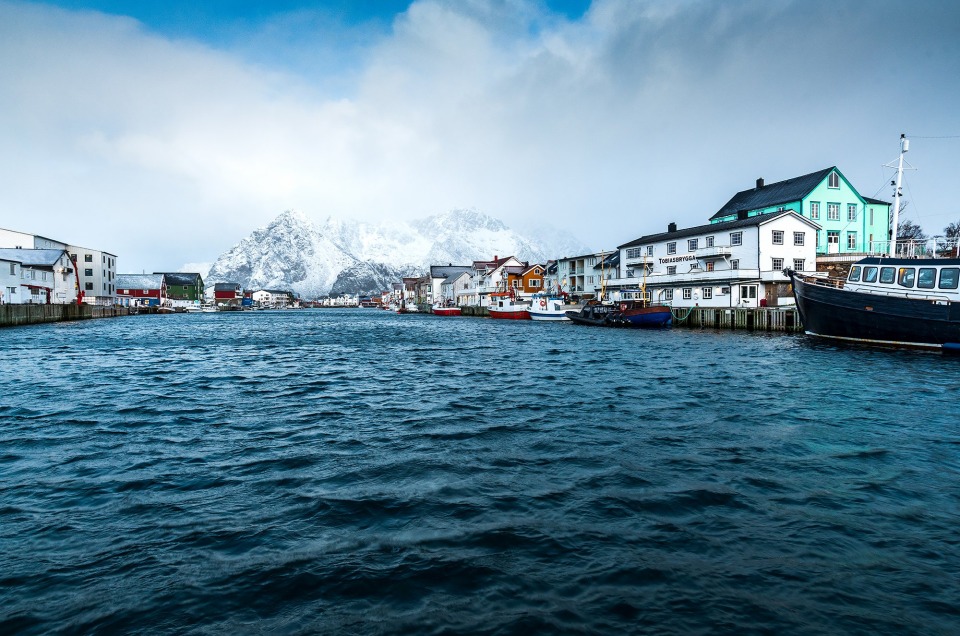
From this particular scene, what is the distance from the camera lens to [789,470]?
9039 mm

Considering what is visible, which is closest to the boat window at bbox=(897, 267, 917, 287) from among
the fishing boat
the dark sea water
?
the dark sea water

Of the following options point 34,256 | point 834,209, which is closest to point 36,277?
point 34,256

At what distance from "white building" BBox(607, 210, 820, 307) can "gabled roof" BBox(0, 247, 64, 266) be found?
7922 cm

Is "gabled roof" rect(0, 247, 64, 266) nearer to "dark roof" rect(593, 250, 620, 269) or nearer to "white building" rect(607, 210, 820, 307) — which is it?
"dark roof" rect(593, 250, 620, 269)

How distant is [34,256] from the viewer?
7156 cm

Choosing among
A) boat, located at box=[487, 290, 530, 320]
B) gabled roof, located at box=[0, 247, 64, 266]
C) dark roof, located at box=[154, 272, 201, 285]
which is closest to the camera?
gabled roof, located at box=[0, 247, 64, 266]

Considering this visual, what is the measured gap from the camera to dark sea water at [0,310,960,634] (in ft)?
16.6

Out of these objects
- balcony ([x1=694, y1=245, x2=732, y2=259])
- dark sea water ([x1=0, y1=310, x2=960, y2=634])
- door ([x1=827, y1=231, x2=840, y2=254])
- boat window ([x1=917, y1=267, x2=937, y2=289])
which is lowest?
dark sea water ([x1=0, y1=310, x2=960, y2=634])

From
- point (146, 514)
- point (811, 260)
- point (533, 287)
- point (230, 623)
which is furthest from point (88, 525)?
point (533, 287)

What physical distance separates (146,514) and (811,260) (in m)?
60.4

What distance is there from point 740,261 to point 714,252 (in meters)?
2.93

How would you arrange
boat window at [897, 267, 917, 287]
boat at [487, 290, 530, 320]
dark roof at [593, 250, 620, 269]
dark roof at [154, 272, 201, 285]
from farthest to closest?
1. dark roof at [154, 272, 201, 285]
2. boat at [487, 290, 530, 320]
3. dark roof at [593, 250, 620, 269]
4. boat window at [897, 267, 917, 287]

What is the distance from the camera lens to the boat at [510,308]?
7938 centimetres

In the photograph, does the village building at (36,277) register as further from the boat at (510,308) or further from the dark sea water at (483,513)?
the boat at (510,308)
